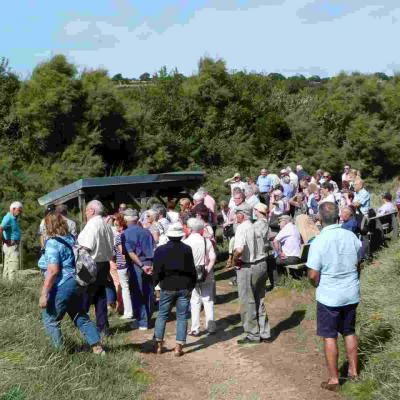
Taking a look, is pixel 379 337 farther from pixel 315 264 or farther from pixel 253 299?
pixel 253 299

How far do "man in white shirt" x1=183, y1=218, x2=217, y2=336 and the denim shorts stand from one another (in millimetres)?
2541

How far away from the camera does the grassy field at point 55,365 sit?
589cm

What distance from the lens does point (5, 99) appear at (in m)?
23.9

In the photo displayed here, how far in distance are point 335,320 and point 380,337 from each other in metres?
0.82

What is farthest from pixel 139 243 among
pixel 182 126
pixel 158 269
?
pixel 182 126

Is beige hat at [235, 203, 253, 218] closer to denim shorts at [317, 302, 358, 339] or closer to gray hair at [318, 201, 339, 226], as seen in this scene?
gray hair at [318, 201, 339, 226]

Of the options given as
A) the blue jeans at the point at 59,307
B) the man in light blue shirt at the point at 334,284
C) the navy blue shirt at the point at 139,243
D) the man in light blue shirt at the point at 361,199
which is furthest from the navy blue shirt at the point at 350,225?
the blue jeans at the point at 59,307

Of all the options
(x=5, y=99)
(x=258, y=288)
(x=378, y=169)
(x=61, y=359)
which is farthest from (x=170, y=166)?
(x=61, y=359)

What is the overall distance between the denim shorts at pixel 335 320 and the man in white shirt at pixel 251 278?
1.84m

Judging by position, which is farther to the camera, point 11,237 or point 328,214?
point 11,237

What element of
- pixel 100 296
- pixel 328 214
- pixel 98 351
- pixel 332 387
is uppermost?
pixel 328 214

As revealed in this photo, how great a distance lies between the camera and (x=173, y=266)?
26.2 ft

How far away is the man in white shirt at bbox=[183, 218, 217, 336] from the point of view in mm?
8852

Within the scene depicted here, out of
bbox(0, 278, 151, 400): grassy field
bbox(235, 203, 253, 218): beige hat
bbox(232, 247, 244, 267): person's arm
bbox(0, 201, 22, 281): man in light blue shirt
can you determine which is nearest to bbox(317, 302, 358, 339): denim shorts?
bbox(232, 247, 244, 267): person's arm
